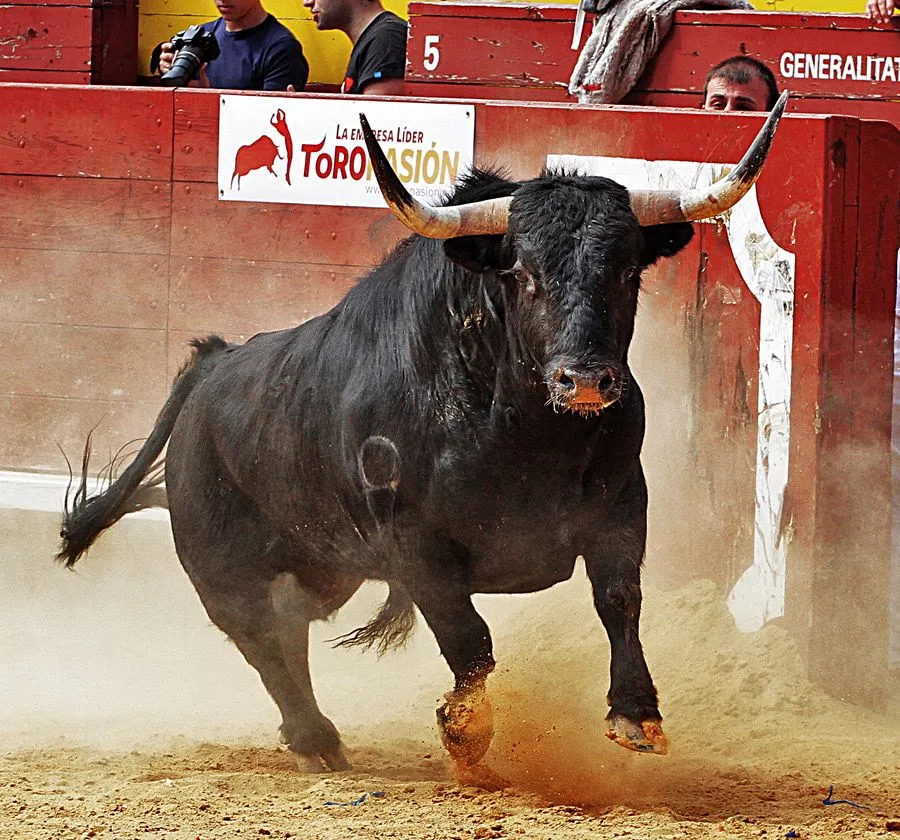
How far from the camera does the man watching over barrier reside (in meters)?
5.92


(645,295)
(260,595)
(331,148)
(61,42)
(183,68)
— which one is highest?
(61,42)

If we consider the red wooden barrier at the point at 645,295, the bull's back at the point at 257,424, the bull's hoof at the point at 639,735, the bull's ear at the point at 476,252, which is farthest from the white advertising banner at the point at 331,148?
the bull's hoof at the point at 639,735

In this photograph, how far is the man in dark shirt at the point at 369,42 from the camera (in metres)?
6.88

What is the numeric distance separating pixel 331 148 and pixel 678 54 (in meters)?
1.65

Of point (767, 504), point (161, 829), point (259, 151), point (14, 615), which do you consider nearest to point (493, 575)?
point (161, 829)

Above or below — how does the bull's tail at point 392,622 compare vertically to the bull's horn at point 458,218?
below

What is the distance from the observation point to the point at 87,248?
6820 millimetres

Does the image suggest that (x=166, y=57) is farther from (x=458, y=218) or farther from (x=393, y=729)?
(x=458, y=218)

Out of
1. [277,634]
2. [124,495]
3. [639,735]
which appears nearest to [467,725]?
[639,735]

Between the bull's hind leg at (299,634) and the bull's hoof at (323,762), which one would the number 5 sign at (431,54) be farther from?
the bull's hoof at (323,762)

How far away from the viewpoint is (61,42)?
7508 mm

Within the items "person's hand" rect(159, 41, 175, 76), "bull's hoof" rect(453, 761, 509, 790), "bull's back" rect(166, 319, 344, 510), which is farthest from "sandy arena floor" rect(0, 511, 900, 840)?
"person's hand" rect(159, 41, 175, 76)

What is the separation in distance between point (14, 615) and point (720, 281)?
336 cm

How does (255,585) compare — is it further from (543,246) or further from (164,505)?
(543,246)
